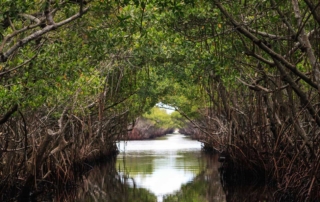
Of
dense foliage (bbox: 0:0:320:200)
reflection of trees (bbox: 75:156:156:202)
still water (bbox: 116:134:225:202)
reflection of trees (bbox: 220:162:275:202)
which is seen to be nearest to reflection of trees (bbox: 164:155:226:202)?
still water (bbox: 116:134:225:202)

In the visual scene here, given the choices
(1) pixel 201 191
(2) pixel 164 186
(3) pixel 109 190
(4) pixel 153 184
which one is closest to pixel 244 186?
(1) pixel 201 191

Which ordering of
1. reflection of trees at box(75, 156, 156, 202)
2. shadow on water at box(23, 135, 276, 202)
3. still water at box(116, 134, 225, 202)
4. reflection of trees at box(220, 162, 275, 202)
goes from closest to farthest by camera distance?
reflection of trees at box(220, 162, 275, 202)
shadow on water at box(23, 135, 276, 202)
reflection of trees at box(75, 156, 156, 202)
still water at box(116, 134, 225, 202)

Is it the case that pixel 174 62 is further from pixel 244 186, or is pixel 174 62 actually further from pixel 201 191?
pixel 244 186

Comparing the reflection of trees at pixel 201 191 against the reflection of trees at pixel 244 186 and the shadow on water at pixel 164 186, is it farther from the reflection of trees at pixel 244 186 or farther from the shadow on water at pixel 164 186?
the reflection of trees at pixel 244 186

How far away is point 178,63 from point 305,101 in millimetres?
8508

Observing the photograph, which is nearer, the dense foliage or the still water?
the dense foliage

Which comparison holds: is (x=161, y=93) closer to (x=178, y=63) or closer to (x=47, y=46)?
(x=178, y=63)

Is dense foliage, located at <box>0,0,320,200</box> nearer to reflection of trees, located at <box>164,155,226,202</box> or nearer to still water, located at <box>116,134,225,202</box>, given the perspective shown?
reflection of trees, located at <box>164,155,226,202</box>

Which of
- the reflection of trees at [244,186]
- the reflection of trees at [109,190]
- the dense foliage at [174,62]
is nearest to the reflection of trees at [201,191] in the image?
the reflection of trees at [244,186]

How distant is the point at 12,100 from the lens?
6891mm

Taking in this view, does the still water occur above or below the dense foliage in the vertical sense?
below

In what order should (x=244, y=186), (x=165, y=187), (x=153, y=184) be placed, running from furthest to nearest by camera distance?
1. (x=153, y=184)
2. (x=165, y=187)
3. (x=244, y=186)

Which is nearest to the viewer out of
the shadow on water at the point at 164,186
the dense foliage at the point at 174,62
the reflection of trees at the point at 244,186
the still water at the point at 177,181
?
the dense foliage at the point at 174,62

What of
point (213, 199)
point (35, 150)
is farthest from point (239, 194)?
point (35, 150)
